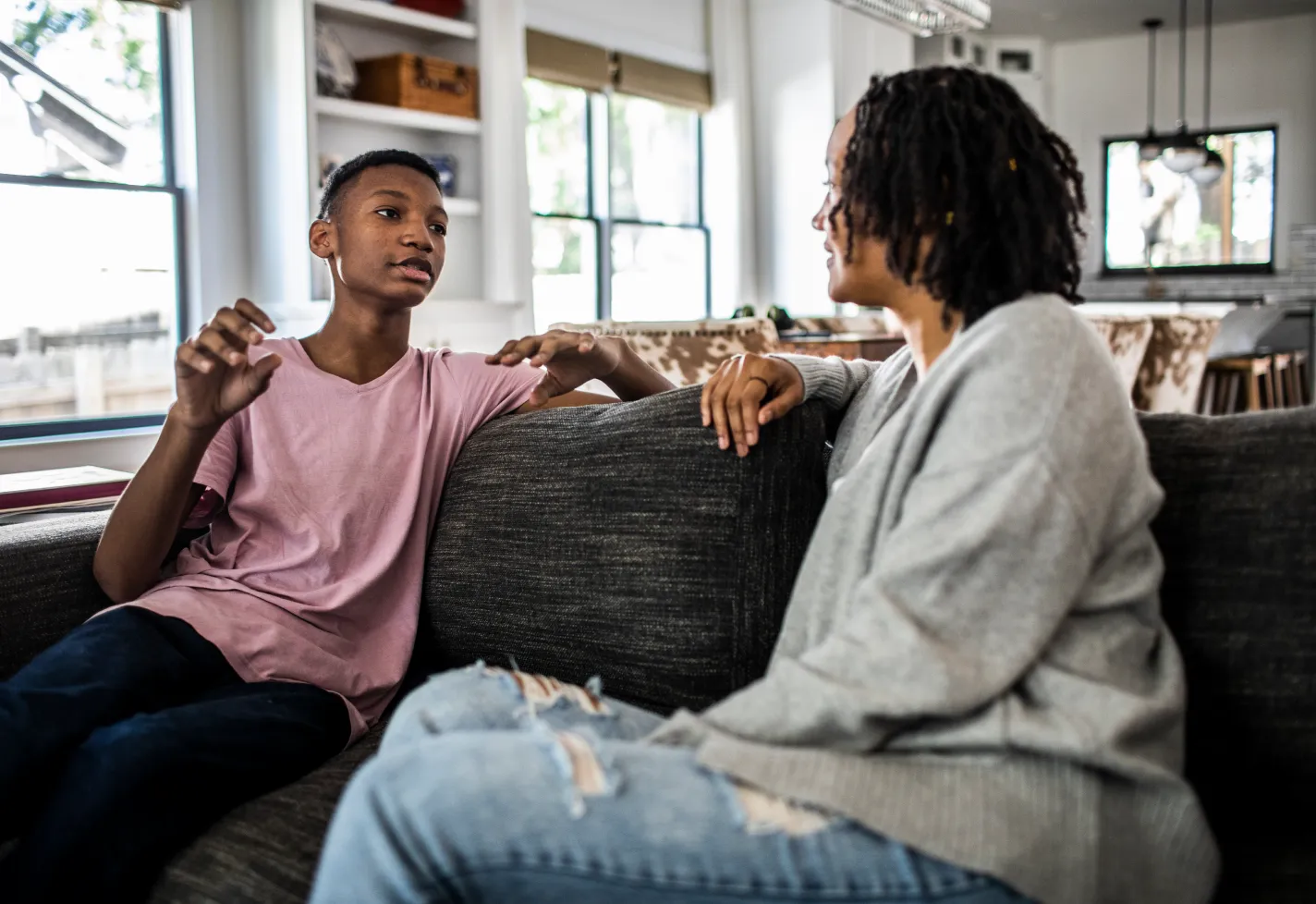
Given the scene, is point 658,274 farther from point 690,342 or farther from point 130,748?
point 130,748

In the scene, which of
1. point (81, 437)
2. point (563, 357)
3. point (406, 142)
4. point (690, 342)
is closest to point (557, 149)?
point (406, 142)

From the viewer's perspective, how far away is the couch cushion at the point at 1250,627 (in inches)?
49.9

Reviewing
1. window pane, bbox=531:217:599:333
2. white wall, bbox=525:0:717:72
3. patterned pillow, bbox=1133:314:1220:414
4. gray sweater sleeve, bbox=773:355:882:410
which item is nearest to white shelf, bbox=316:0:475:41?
white wall, bbox=525:0:717:72

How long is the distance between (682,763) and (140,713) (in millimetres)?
709

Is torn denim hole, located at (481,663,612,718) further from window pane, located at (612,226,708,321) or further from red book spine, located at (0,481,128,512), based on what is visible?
window pane, located at (612,226,708,321)

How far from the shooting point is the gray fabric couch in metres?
1.28

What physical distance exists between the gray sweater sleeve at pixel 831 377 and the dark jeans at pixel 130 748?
2.39 feet

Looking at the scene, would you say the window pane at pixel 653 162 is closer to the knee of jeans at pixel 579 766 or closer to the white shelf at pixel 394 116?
the white shelf at pixel 394 116

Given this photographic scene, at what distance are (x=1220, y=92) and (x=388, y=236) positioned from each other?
9398mm

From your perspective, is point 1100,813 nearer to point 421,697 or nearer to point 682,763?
point 682,763

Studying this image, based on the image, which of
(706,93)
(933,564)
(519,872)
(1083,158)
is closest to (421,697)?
(519,872)

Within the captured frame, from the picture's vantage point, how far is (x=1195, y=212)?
32.4 ft

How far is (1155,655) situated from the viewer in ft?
3.80

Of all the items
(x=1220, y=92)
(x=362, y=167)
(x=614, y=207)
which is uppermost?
(x=1220, y=92)
